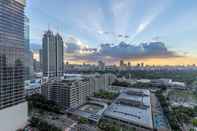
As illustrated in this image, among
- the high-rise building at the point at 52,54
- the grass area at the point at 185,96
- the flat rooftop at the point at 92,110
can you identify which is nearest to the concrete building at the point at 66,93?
the flat rooftop at the point at 92,110

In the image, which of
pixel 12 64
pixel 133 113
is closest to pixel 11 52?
pixel 12 64

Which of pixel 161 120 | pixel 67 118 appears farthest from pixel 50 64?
pixel 161 120

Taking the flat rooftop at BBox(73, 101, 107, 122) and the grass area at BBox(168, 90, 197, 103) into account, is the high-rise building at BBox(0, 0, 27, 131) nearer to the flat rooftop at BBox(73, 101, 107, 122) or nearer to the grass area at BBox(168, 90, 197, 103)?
the flat rooftop at BBox(73, 101, 107, 122)

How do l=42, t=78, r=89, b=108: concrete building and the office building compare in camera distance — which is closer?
the office building

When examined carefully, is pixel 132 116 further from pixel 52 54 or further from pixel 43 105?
pixel 52 54

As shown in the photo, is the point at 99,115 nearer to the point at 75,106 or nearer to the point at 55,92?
the point at 75,106

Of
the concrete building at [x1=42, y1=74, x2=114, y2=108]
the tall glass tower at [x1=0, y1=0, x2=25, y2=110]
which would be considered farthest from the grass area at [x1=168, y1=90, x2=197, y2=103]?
the tall glass tower at [x1=0, y1=0, x2=25, y2=110]

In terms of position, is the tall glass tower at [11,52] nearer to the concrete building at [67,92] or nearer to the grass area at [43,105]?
the grass area at [43,105]

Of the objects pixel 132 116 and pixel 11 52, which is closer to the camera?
pixel 11 52
